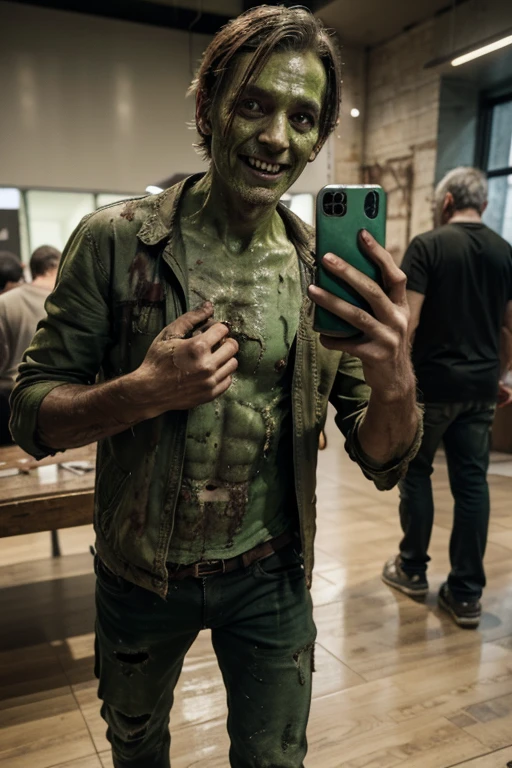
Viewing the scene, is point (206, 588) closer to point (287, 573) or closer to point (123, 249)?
point (287, 573)

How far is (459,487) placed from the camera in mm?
3027

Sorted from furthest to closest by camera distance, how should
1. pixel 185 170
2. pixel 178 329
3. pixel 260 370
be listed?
pixel 185 170 < pixel 260 370 < pixel 178 329

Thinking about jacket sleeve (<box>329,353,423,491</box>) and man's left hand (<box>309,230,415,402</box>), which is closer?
man's left hand (<box>309,230,415,402</box>)

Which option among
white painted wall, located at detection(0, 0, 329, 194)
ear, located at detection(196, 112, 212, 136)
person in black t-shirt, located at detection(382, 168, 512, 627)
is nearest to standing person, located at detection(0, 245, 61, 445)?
person in black t-shirt, located at detection(382, 168, 512, 627)

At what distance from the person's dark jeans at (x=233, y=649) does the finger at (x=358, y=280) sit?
1.96 feet

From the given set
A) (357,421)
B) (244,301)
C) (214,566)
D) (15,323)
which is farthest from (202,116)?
(15,323)

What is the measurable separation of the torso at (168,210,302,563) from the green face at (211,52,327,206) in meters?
0.14

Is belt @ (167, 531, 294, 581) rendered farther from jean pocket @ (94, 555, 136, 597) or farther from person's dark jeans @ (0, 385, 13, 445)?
person's dark jeans @ (0, 385, 13, 445)

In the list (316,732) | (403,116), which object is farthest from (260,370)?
(403,116)

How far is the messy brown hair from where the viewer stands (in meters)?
1.12

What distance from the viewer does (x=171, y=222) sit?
1217 millimetres

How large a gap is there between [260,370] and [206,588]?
0.42 m

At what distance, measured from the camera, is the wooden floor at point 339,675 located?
2.16m

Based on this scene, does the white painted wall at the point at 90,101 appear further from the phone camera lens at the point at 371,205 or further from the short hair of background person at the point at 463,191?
the phone camera lens at the point at 371,205
